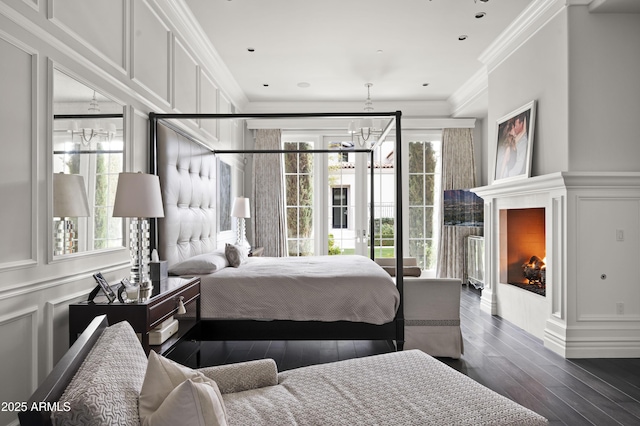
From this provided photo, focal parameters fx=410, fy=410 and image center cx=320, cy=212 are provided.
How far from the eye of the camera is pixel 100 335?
1423mm

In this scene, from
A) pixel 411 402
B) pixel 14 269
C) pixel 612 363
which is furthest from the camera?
pixel 612 363

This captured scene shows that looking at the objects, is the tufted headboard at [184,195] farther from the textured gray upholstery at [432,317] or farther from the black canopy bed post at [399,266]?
the textured gray upholstery at [432,317]

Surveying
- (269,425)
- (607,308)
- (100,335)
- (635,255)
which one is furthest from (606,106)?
(100,335)

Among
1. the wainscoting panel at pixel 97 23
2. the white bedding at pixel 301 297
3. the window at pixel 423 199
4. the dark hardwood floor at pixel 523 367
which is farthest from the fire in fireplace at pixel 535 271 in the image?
the wainscoting panel at pixel 97 23

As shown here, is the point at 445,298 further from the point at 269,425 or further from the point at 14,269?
the point at 14,269

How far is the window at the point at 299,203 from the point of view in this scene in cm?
693

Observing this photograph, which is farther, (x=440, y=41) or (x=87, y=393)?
(x=440, y=41)

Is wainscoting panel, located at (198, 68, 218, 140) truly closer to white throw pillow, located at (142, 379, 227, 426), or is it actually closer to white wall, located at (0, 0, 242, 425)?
white wall, located at (0, 0, 242, 425)

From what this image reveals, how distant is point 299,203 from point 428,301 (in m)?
3.97

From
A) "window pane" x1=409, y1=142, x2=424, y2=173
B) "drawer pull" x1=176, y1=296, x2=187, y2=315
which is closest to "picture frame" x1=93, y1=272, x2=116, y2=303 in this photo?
"drawer pull" x1=176, y1=296, x2=187, y2=315

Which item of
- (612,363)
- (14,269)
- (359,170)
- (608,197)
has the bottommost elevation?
(612,363)

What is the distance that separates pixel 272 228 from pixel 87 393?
5.81m

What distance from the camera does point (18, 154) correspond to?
1.77 metres

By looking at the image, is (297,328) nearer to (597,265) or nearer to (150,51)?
(150,51)
